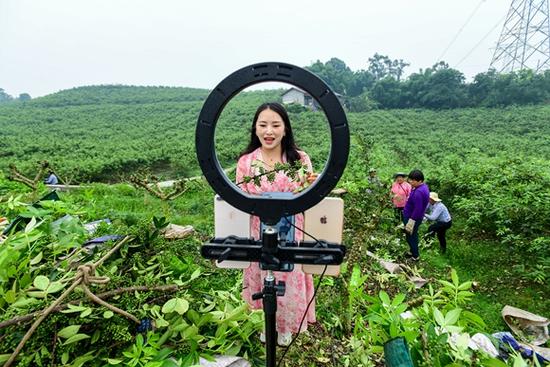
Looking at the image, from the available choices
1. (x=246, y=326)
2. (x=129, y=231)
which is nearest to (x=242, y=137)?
(x=129, y=231)

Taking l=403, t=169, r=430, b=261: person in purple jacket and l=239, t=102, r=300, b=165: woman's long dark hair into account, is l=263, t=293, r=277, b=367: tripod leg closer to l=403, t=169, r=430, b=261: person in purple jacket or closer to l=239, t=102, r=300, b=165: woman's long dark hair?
l=239, t=102, r=300, b=165: woman's long dark hair

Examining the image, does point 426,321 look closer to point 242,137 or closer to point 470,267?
point 242,137

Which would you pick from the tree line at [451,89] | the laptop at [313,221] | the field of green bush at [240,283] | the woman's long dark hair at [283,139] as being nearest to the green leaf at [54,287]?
the field of green bush at [240,283]

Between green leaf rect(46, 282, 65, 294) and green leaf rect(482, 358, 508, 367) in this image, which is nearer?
green leaf rect(482, 358, 508, 367)

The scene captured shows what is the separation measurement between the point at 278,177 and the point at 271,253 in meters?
0.90

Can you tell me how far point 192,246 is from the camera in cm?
248

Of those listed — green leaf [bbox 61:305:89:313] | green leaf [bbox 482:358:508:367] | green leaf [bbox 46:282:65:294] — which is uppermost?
green leaf [bbox 46:282:65:294]

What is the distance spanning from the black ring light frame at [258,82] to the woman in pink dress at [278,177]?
0.31 m

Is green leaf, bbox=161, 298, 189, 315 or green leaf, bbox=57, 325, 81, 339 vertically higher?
green leaf, bbox=57, 325, 81, 339

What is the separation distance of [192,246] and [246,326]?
1.05 m

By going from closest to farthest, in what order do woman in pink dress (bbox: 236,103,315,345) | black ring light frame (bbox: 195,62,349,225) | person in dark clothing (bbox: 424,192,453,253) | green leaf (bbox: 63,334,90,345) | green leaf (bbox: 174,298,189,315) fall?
1. black ring light frame (bbox: 195,62,349,225)
2. green leaf (bbox: 63,334,90,345)
3. green leaf (bbox: 174,298,189,315)
4. woman in pink dress (bbox: 236,103,315,345)
5. person in dark clothing (bbox: 424,192,453,253)

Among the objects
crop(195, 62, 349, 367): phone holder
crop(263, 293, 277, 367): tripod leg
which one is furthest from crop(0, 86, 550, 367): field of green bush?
crop(263, 293, 277, 367): tripod leg

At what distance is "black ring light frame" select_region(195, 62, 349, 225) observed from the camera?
2.98 ft

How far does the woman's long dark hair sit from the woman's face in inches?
0.9
